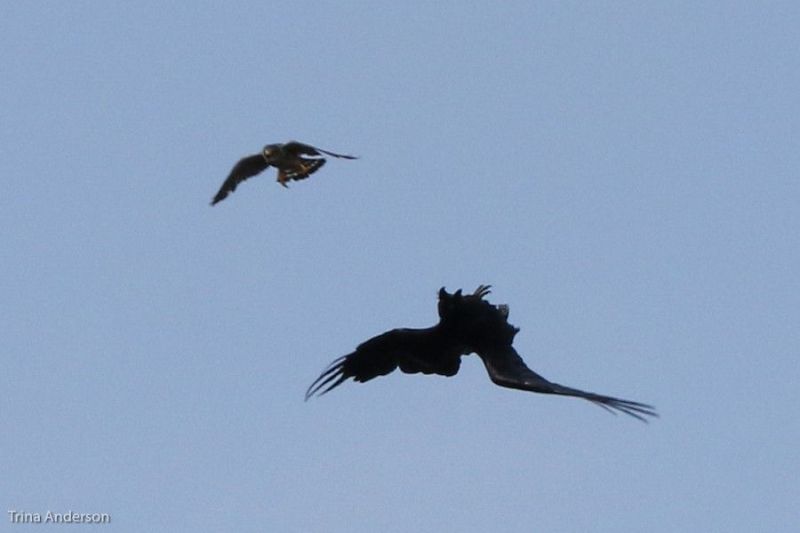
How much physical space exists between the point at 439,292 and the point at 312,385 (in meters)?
2.36

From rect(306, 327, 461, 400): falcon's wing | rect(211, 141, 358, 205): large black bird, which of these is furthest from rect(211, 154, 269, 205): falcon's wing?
rect(306, 327, 461, 400): falcon's wing

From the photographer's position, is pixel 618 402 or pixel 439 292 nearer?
pixel 618 402

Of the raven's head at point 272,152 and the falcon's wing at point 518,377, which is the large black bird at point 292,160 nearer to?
the raven's head at point 272,152

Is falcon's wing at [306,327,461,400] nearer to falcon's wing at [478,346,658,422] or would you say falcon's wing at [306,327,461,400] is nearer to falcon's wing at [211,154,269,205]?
falcon's wing at [478,346,658,422]

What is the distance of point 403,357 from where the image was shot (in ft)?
95.1

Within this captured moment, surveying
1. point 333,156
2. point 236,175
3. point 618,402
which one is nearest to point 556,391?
point 618,402

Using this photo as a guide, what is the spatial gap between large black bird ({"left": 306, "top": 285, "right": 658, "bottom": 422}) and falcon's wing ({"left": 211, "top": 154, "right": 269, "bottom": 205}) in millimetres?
8744

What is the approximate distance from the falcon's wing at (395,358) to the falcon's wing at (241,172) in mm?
8655

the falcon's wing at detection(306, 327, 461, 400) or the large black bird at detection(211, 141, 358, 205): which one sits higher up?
the large black bird at detection(211, 141, 358, 205)

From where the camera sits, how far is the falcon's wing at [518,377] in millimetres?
25203

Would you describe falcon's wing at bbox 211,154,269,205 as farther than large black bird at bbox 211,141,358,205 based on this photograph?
Yes

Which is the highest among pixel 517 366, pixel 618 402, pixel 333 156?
pixel 333 156

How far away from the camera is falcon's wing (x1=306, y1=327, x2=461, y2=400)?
28.7m

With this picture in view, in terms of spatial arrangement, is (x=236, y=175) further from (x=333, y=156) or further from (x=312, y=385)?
(x=312, y=385)
